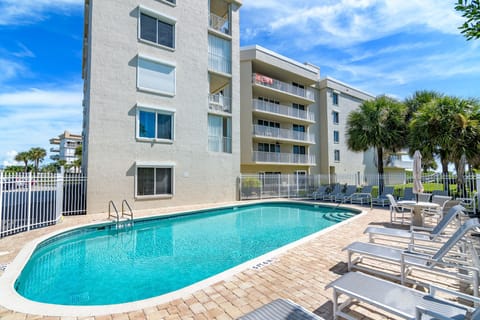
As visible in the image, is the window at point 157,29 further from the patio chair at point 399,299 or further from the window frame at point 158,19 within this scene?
the patio chair at point 399,299

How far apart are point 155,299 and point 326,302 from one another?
2.55 metres

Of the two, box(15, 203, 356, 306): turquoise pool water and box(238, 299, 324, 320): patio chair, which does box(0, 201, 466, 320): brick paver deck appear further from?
box(15, 203, 356, 306): turquoise pool water

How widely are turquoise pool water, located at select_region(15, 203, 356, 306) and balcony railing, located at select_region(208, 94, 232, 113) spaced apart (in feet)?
28.7

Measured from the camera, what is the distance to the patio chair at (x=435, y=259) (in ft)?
10.5

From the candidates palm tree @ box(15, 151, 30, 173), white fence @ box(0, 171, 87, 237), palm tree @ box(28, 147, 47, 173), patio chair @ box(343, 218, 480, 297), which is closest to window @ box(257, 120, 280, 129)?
white fence @ box(0, 171, 87, 237)

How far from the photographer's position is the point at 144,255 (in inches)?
264

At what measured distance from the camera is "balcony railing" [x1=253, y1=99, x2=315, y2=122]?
2181cm

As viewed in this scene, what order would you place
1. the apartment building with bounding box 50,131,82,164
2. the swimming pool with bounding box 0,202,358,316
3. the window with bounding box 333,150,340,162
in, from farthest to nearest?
the apartment building with bounding box 50,131,82,164 → the window with bounding box 333,150,340,162 → the swimming pool with bounding box 0,202,358,316

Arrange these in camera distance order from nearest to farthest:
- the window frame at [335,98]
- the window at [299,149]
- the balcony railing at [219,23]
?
the balcony railing at [219,23]
the window at [299,149]
the window frame at [335,98]

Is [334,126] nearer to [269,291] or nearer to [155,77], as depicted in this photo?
[155,77]

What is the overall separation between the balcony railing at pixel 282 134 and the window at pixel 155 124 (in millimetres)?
9020

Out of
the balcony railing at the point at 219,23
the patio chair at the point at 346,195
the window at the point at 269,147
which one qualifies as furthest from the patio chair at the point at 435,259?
the window at the point at 269,147

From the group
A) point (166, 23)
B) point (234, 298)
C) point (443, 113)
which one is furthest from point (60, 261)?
point (443, 113)

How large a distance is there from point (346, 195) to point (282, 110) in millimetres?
11227
